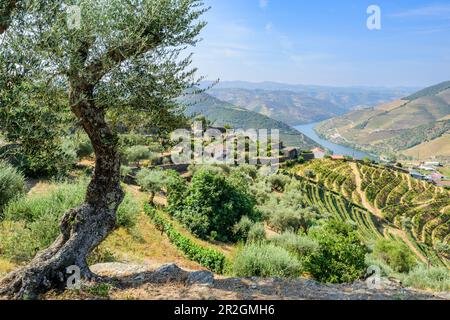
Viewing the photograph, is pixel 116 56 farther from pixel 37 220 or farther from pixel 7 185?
pixel 7 185

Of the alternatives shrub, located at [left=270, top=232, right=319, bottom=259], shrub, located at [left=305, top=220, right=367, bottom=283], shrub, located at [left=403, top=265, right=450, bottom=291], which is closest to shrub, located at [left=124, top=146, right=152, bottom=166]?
shrub, located at [left=270, top=232, right=319, bottom=259]

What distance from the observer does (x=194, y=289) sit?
25.5ft

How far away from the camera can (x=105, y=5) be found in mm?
7590

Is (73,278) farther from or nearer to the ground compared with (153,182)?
farther from the ground

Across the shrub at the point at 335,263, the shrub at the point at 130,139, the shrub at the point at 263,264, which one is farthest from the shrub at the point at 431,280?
the shrub at the point at 130,139

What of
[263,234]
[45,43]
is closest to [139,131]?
[45,43]

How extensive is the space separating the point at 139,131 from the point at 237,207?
65.0ft

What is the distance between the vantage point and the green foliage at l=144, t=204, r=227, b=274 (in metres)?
16.5

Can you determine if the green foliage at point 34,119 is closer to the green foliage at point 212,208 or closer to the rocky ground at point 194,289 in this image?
the rocky ground at point 194,289

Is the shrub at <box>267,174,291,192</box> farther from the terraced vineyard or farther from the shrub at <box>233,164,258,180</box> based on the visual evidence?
the terraced vineyard

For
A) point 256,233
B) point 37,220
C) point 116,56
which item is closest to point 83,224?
point 116,56

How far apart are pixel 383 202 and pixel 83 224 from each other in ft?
305

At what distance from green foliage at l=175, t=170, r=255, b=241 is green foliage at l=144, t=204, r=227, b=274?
397 centimetres
